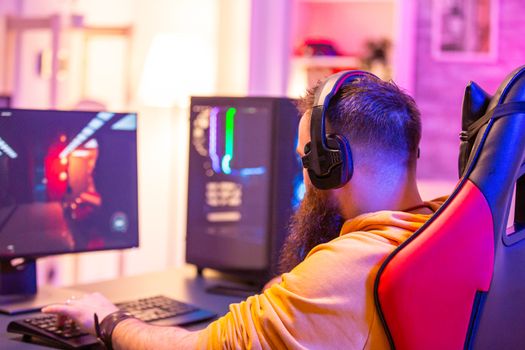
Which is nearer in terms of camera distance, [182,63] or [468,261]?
[468,261]

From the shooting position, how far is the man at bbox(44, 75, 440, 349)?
1.17 m

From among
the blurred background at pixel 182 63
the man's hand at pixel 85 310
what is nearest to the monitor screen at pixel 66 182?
the man's hand at pixel 85 310

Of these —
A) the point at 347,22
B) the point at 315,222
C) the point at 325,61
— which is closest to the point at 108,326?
the point at 315,222

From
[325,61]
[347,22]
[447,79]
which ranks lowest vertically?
[447,79]

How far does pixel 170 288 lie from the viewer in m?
2.12

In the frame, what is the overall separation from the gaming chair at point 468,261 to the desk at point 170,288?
28.2 inches

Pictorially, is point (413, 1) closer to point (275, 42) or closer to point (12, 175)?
point (275, 42)

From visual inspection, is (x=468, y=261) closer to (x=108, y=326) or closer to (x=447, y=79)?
(x=108, y=326)

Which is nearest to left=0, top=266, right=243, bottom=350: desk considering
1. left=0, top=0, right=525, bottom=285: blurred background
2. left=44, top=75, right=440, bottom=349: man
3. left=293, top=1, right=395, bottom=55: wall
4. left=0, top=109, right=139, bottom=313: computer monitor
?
left=0, top=109, right=139, bottom=313: computer monitor

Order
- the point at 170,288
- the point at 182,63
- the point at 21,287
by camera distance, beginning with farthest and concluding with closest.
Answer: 1. the point at 182,63
2. the point at 170,288
3. the point at 21,287

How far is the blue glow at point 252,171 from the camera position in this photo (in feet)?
7.15

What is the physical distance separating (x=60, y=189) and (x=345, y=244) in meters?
0.87

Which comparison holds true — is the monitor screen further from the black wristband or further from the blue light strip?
the black wristband

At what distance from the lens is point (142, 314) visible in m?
1.75
